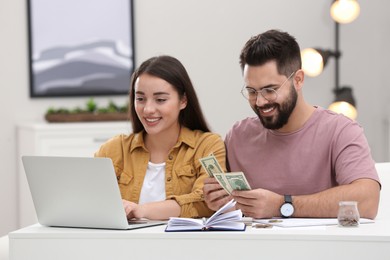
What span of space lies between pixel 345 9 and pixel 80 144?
1850 mm

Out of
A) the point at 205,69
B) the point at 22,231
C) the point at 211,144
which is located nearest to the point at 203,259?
the point at 22,231

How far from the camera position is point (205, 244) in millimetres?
2367

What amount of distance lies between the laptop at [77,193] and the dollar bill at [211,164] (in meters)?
0.26

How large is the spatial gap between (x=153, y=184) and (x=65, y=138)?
6.96ft

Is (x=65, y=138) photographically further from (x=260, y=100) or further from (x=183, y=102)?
(x=260, y=100)

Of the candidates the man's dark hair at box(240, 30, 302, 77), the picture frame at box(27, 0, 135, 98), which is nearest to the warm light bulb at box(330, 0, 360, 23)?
the picture frame at box(27, 0, 135, 98)

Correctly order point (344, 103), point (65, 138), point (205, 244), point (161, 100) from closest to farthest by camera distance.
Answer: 1. point (205, 244)
2. point (161, 100)
3. point (65, 138)
4. point (344, 103)

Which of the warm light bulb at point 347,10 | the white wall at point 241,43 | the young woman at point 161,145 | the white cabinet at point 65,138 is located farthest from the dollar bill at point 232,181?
the white wall at point 241,43

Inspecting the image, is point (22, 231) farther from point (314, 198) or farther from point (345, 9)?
point (345, 9)

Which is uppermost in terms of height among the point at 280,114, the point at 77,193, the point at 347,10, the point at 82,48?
A: the point at 347,10

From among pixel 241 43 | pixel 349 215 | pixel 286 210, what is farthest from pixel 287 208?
pixel 241 43

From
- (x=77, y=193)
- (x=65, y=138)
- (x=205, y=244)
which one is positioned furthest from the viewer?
A: (x=65, y=138)

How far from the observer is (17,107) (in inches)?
217

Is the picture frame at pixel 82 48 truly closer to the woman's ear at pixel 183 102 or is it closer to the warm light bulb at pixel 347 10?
the warm light bulb at pixel 347 10
